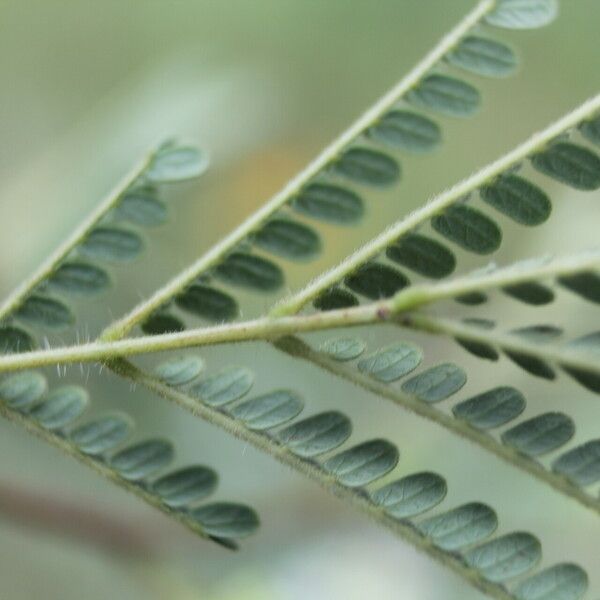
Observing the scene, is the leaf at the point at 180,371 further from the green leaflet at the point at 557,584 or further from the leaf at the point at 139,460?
the green leaflet at the point at 557,584

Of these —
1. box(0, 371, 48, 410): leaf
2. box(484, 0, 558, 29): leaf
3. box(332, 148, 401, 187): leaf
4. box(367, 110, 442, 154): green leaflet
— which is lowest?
box(0, 371, 48, 410): leaf

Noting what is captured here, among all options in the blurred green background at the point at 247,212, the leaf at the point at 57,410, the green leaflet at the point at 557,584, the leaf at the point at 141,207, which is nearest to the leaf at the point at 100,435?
the leaf at the point at 57,410

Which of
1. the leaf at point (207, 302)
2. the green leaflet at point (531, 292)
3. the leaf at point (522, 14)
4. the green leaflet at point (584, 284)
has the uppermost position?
the leaf at point (522, 14)

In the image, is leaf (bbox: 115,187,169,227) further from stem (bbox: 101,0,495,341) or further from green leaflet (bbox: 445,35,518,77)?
green leaflet (bbox: 445,35,518,77)

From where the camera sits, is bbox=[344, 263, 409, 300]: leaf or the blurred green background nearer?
bbox=[344, 263, 409, 300]: leaf

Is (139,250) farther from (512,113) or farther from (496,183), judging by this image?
(512,113)

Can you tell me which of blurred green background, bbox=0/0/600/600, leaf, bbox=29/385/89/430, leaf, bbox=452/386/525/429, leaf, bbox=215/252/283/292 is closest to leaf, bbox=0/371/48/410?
leaf, bbox=29/385/89/430
